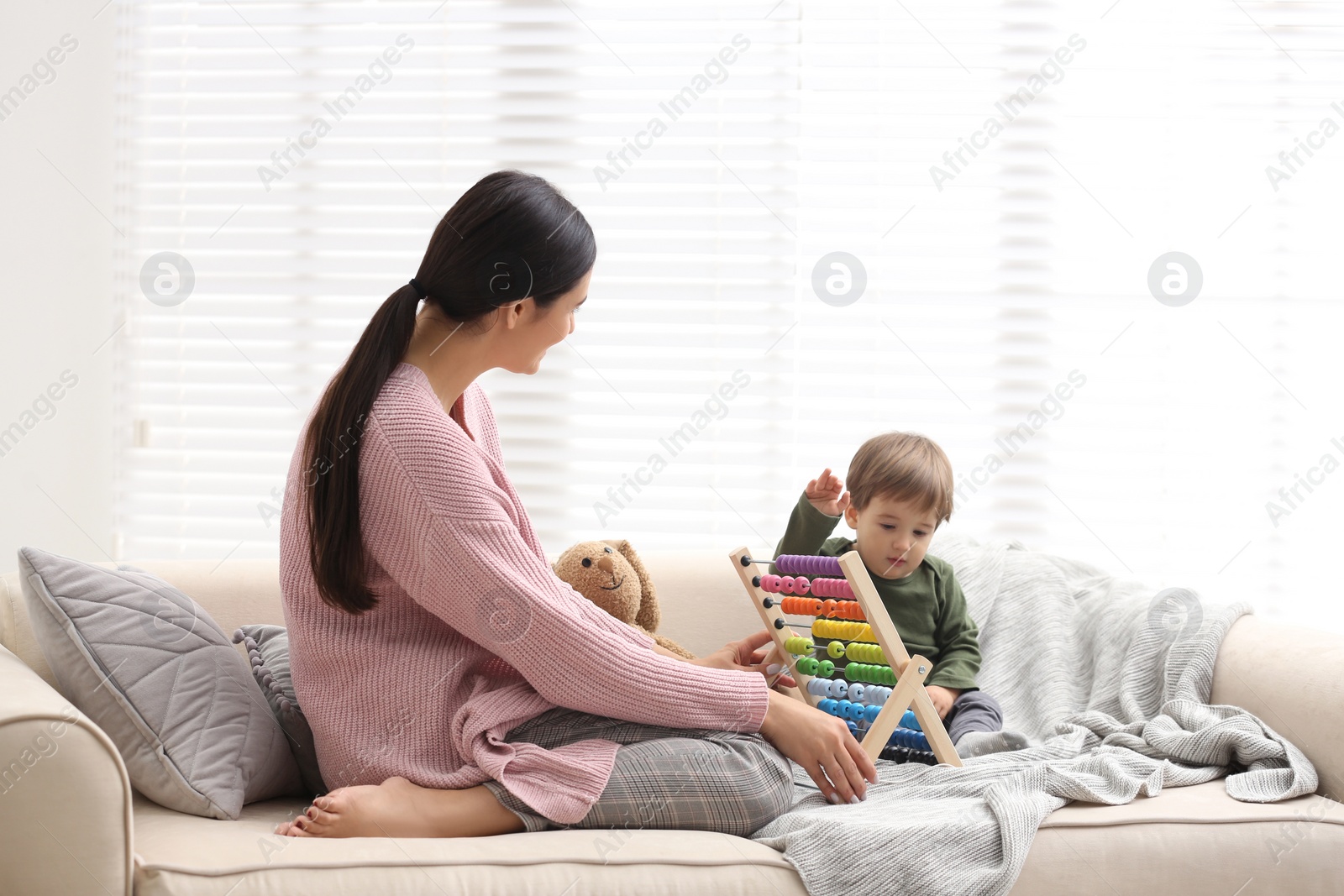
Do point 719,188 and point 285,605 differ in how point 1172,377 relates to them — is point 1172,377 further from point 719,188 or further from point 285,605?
point 285,605

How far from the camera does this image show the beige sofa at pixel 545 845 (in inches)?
42.3

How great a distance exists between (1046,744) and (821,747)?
1.57ft

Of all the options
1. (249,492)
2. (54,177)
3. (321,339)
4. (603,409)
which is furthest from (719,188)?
(54,177)

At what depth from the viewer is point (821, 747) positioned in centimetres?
136

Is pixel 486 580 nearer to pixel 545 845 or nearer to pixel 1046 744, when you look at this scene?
pixel 545 845

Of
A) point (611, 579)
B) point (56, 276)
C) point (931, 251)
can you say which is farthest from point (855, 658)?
point (56, 276)

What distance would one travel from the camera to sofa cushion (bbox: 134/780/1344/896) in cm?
113

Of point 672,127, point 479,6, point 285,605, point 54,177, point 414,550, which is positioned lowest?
point 285,605

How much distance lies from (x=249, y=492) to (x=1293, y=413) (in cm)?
266

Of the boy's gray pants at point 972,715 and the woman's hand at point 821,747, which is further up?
the woman's hand at point 821,747

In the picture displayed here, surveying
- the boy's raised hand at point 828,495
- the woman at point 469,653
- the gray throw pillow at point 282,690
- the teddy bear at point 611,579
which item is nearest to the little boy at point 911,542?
the boy's raised hand at point 828,495

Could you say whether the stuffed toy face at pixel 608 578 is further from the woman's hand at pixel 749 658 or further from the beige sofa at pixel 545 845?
the beige sofa at pixel 545 845

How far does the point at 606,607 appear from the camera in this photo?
1713 mm

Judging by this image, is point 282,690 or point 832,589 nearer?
point 282,690
